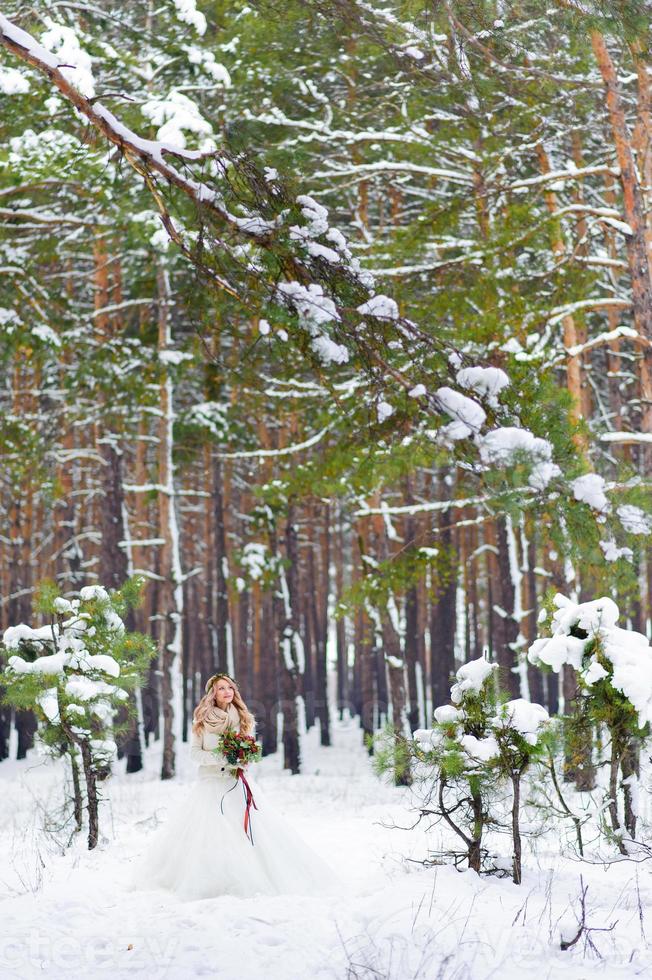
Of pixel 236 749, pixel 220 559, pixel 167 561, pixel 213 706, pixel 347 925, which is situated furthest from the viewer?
pixel 220 559

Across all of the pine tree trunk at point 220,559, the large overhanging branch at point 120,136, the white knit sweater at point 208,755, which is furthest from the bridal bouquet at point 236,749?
the pine tree trunk at point 220,559

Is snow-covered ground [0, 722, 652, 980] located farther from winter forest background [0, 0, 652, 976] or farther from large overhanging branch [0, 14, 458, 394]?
large overhanging branch [0, 14, 458, 394]

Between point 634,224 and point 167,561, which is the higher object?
point 634,224

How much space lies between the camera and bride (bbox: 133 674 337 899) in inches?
270

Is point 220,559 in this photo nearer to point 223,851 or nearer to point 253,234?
point 223,851

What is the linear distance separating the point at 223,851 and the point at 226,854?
0.04m

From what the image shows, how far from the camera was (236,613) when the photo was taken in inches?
1367

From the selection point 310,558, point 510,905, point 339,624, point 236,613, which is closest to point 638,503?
point 510,905

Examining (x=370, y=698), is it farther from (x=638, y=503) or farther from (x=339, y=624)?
(x=638, y=503)

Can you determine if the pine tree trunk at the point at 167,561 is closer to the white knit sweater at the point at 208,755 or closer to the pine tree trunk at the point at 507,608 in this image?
the pine tree trunk at the point at 507,608

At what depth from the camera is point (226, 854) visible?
6965mm

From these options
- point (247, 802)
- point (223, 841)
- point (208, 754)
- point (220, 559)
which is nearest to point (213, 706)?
point (208, 754)

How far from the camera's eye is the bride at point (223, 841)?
6.86m

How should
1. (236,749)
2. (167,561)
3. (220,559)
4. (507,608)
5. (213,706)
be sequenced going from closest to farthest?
(236,749) < (213,706) < (507,608) < (167,561) < (220,559)
